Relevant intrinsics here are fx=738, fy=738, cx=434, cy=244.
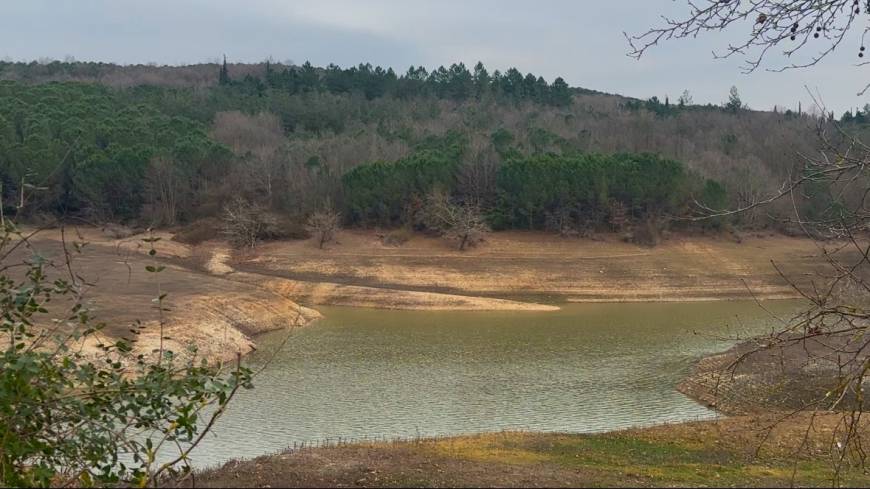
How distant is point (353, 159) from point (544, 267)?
2547 centimetres

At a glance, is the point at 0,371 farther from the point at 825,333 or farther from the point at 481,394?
the point at 481,394

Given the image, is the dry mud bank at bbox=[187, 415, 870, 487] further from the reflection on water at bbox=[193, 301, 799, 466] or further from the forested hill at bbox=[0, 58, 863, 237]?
the forested hill at bbox=[0, 58, 863, 237]

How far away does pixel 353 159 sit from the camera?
229ft

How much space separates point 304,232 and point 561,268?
837 inches

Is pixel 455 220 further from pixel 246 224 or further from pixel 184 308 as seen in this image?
pixel 184 308

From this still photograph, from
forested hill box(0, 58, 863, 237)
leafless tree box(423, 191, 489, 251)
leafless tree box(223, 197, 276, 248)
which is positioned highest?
forested hill box(0, 58, 863, 237)

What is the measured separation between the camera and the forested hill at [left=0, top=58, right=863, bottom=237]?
2325 inches

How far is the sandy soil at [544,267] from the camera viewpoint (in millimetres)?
47875

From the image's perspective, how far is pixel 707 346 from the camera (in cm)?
3014

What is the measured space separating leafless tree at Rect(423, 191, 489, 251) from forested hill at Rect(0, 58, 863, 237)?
6.04 feet

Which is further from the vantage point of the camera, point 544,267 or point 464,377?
point 544,267

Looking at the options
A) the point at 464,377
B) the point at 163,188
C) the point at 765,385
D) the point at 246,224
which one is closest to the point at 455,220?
the point at 246,224

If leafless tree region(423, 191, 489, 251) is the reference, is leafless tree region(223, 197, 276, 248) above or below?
below

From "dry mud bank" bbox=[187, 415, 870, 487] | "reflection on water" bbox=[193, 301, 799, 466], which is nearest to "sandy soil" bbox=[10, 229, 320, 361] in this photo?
"reflection on water" bbox=[193, 301, 799, 466]
